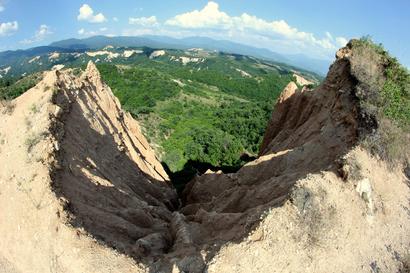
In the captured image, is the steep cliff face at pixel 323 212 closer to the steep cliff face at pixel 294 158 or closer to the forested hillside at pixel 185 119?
the steep cliff face at pixel 294 158

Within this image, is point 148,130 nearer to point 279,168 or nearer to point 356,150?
point 279,168

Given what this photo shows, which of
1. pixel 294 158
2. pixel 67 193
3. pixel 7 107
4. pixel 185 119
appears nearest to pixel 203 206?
pixel 294 158

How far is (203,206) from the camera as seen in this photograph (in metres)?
30.6

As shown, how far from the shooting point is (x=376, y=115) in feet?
79.0

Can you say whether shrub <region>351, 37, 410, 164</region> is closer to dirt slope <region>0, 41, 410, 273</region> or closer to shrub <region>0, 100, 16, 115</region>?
dirt slope <region>0, 41, 410, 273</region>

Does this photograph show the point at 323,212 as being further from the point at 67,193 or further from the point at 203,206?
the point at 203,206

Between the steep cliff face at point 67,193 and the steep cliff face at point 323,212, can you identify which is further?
the steep cliff face at point 67,193

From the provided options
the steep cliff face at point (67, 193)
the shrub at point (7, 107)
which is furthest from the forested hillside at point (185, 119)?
the steep cliff face at point (67, 193)

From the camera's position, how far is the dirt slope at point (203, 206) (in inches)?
685

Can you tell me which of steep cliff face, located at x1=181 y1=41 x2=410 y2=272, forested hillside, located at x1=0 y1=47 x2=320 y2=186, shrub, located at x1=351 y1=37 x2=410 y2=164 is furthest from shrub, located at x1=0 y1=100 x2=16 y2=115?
shrub, located at x1=351 y1=37 x2=410 y2=164

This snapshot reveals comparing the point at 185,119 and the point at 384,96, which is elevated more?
the point at 384,96

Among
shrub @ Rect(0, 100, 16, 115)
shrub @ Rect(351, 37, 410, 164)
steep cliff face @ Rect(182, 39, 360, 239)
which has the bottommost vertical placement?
steep cliff face @ Rect(182, 39, 360, 239)

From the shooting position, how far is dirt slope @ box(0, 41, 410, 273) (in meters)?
17.4

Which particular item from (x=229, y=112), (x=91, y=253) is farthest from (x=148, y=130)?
(x=91, y=253)
